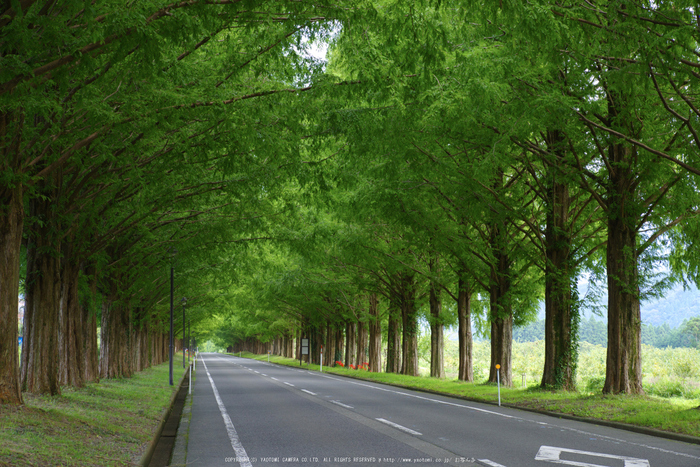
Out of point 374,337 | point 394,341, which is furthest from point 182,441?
point 374,337

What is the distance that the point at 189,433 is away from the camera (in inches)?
437

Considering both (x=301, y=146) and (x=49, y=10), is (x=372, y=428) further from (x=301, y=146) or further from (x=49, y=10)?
(x=49, y=10)

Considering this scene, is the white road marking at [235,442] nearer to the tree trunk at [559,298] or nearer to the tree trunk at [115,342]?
the tree trunk at [559,298]

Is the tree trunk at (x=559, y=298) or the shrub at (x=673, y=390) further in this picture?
the shrub at (x=673, y=390)

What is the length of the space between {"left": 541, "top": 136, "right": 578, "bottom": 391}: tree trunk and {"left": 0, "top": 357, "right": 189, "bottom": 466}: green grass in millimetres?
11911

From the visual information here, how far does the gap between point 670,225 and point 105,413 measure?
14.7m

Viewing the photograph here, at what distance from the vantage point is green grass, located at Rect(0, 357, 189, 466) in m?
6.81

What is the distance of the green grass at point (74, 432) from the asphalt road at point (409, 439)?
0.97 meters

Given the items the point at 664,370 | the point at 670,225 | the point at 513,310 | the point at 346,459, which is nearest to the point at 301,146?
the point at 346,459

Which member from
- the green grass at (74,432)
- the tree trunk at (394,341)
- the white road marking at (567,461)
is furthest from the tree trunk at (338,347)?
the white road marking at (567,461)

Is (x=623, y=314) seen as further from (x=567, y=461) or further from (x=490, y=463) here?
(x=490, y=463)

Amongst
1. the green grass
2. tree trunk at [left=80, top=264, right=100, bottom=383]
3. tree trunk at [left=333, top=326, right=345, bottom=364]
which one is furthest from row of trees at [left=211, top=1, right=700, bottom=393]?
tree trunk at [left=333, top=326, right=345, bottom=364]

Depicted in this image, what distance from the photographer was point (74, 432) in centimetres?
871

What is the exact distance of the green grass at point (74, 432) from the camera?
6.81 metres
